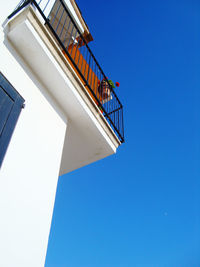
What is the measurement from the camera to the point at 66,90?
3.55m

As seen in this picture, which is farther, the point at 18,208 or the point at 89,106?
the point at 89,106

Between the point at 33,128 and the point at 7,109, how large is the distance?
519 millimetres

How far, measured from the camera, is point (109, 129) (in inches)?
170

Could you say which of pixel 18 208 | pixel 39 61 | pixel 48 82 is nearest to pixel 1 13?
pixel 39 61

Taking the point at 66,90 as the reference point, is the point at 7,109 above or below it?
above

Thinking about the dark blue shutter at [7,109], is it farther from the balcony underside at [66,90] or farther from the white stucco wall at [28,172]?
the balcony underside at [66,90]

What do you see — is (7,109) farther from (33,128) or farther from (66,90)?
(66,90)

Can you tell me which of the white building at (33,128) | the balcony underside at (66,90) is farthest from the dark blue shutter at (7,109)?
the balcony underside at (66,90)

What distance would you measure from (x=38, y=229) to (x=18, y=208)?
36 cm

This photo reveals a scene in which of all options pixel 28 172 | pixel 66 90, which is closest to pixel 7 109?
pixel 28 172

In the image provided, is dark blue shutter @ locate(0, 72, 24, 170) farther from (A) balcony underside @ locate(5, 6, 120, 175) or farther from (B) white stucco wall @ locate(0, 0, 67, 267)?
(A) balcony underside @ locate(5, 6, 120, 175)

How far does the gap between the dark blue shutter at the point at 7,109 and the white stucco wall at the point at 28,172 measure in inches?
5.6

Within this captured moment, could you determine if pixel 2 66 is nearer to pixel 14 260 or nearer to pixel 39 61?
pixel 39 61

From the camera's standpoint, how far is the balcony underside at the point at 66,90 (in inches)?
117
